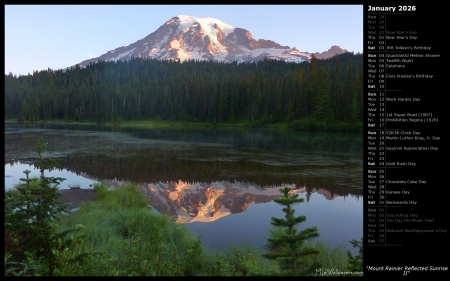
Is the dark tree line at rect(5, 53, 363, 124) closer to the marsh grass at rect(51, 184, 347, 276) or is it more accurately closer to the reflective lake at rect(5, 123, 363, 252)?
the reflective lake at rect(5, 123, 363, 252)

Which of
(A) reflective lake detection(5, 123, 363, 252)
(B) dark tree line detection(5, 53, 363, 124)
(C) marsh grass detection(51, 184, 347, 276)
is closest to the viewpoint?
(C) marsh grass detection(51, 184, 347, 276)

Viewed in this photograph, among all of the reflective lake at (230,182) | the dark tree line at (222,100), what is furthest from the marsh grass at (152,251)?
the dark tree line at (222,100)

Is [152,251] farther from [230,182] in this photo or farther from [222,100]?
[222,100]

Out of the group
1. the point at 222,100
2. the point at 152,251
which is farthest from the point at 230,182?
the point at 222,100

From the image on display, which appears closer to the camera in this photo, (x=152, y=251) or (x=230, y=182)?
(x=152, y=251)

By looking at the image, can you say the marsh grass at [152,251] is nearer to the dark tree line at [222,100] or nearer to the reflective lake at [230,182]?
the reflective lake at [230,182]

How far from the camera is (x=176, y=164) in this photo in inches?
1367

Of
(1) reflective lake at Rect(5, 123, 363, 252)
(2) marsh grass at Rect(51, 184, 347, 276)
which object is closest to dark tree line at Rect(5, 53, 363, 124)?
(1) reflective lake at Rect(5, 123, 363, 252)

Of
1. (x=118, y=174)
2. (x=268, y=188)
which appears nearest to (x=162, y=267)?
(x=268, y=188)

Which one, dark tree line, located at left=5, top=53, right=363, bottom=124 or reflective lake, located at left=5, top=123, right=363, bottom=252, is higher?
dark tree line, located at left=5, top=53, right=363, bottom=124
